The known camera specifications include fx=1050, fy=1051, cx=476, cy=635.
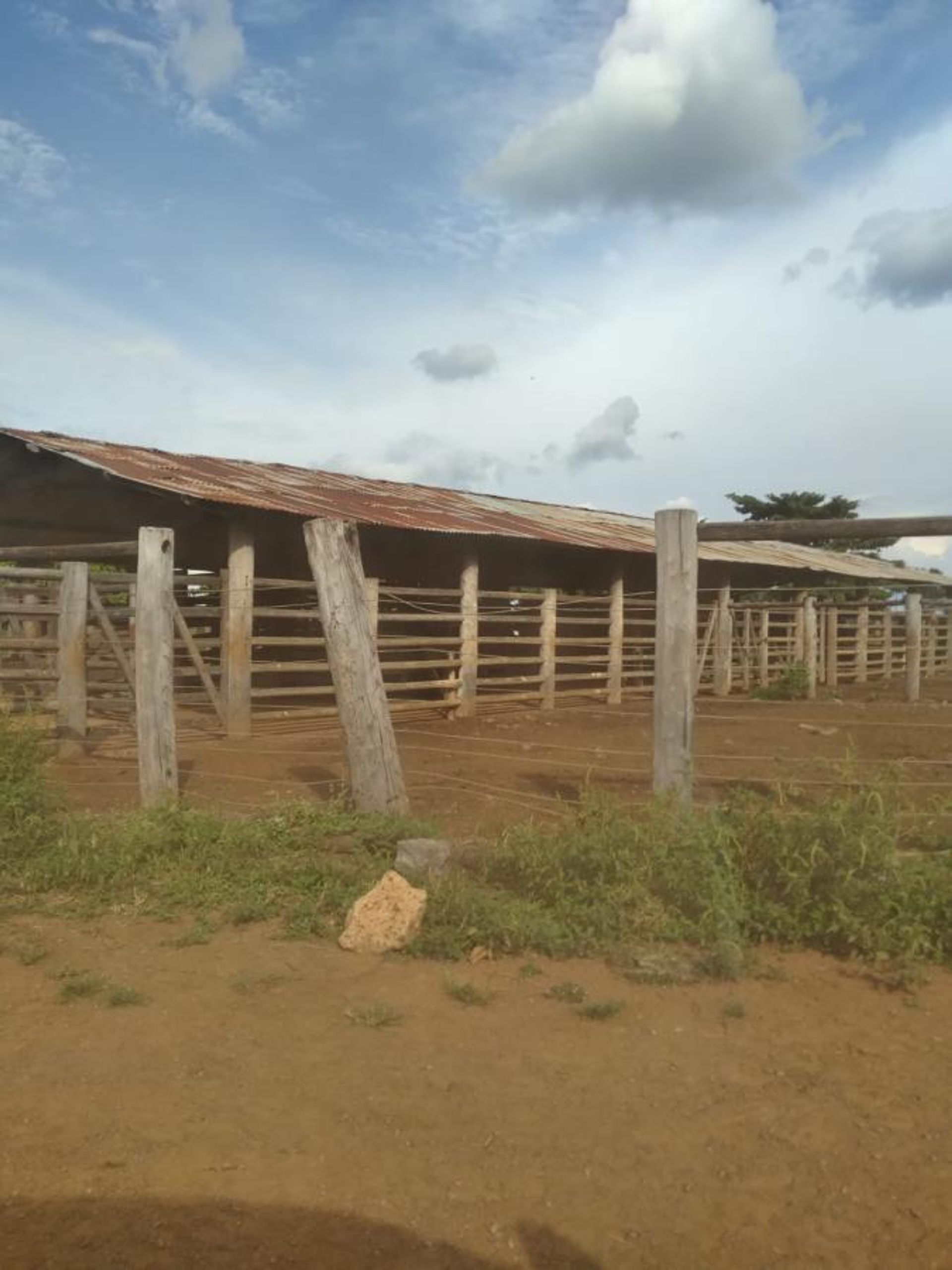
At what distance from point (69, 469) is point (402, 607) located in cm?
482

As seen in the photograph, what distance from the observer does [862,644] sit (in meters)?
20.2

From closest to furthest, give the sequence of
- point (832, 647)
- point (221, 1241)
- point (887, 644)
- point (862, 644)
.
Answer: point (221, 1241), point (832, 647), point (862, 644), point (887, 644)

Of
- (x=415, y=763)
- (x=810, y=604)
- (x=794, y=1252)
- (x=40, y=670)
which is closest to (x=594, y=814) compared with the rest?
(x=794, y=1252)

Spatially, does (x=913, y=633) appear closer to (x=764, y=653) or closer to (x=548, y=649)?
(x=764, y=653)

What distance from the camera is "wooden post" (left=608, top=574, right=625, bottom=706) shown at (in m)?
15.1

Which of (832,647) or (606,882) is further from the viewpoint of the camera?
(832,647)

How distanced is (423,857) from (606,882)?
865 millimetres

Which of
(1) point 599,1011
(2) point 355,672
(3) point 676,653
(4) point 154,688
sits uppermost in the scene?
(3) point 676,653

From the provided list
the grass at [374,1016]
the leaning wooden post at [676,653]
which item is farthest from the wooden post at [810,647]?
the grass at [374,1016]

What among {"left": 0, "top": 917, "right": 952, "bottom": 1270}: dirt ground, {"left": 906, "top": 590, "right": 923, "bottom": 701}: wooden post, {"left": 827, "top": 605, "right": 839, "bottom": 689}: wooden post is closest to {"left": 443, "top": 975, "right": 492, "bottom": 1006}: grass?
{"left": 0, "top": 917, "right": 952, "bottom": 1270}: dirt ground

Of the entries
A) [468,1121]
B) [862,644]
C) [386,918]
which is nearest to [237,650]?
[386,918]

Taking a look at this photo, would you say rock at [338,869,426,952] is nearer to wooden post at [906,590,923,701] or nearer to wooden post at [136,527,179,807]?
wooden post at [136,527,179,807]

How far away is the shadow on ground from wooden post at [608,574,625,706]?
1265cm

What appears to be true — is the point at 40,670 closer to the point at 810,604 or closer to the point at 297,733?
the point at 297,733
